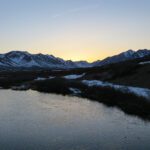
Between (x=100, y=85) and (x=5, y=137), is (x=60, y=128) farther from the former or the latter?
(x=100, y=85)

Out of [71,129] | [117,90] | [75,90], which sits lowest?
[71,129]

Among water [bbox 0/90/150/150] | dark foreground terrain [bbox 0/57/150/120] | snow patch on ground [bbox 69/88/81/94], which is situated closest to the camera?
water [bbox 0/90/150/150]

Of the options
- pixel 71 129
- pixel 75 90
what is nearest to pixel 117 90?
pixel 75 90

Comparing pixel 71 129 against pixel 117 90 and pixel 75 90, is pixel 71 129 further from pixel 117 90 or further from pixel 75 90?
pixel 75 90

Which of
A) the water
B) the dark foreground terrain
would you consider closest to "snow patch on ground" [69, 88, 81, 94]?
the dark foreground terrain

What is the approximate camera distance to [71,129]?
33312 mm

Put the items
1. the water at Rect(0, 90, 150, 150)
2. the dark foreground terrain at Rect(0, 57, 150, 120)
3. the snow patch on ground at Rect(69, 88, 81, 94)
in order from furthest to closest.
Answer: the snow patch on ground at Rect(69, 88, 81, 94), the dark foreground terrain at Rect(0, 57, 150, 120), the water at Rect(0, 90, 150, 150)

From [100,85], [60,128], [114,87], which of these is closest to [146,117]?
[60,128]

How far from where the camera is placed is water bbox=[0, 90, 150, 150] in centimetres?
2731

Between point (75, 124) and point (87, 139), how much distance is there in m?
6.65

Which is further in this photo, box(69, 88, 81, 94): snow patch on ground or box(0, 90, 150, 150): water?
box(69, 88, 81, 94): snow patch on ground

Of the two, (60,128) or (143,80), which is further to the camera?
(143,80)

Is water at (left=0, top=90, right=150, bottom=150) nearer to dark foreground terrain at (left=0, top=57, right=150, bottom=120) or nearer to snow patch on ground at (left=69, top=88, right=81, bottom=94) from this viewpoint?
dark foreground terrain at (left=0, top=57, right=150, bottom=120)

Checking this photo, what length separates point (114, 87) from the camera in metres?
60.9
